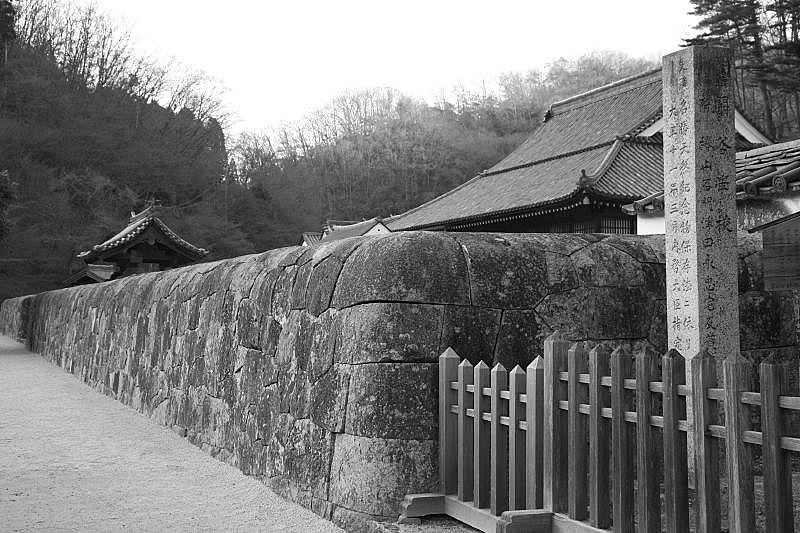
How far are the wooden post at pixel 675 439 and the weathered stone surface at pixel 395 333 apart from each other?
5.13 ft

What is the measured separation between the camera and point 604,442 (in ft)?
10.6

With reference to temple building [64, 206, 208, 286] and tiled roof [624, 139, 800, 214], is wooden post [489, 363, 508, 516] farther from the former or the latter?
temple building [64, 206, 208, 286]

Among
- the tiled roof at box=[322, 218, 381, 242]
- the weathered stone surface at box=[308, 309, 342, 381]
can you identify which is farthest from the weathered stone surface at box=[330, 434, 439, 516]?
the tiled roof at box=[322, 218, 381, 242]

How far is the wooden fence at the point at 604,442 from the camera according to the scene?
8.46 ft

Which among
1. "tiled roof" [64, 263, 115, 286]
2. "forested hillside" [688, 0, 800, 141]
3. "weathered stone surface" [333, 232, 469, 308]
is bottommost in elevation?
"weathered stone surface" [333, 232, 469, 308]

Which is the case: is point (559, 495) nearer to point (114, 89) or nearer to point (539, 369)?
point (539, 369)

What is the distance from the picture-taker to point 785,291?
5.32m

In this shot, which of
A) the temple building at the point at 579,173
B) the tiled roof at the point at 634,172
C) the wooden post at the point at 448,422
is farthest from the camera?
the tiled roof at the point at 634,172

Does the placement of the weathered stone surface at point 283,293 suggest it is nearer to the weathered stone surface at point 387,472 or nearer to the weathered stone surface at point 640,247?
the weathered stone surface at point 387,472

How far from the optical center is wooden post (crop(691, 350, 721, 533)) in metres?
2.72

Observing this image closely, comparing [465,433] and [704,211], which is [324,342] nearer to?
[465,433]

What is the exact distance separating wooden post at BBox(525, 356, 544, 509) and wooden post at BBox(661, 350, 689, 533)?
74 centimetres

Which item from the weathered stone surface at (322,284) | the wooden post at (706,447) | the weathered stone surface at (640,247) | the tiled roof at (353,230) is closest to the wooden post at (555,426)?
the wooden post at (706,447)

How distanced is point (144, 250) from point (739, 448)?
877 inches
